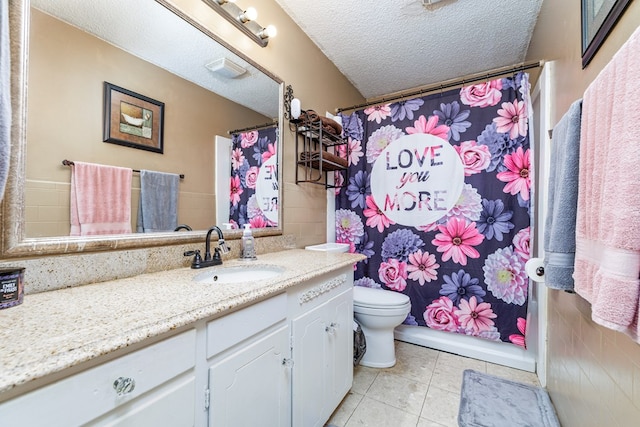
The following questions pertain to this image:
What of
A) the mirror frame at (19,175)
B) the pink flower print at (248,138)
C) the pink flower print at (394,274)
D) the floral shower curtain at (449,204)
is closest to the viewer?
the mirror frame at (19,175)

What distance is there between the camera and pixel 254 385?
35.0 inches

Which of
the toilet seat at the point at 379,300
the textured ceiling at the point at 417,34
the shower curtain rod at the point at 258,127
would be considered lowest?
the toilet seat at the point at 379,300

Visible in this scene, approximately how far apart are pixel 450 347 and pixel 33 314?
2.36 m

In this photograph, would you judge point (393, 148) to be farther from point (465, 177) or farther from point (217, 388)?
point (217, 388)

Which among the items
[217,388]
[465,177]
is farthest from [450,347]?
[217,388]

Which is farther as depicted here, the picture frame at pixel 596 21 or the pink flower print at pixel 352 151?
the pink flower print at pixel 352 151

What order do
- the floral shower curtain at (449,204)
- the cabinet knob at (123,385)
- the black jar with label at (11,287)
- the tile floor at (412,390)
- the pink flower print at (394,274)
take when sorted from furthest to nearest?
the pink flower print at (394,274), the floral shower curtain at (449,204), the tile floor at (412,390), the black jar with label at (11,287), the cabinet knob at (123,385)

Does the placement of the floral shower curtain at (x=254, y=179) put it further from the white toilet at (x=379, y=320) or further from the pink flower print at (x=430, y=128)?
A: the pink flower print at (x=430, y=128)

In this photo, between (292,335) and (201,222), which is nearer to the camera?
(292,335)

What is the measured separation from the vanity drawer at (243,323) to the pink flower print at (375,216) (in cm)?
137

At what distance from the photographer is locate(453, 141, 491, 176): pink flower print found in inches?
72.7

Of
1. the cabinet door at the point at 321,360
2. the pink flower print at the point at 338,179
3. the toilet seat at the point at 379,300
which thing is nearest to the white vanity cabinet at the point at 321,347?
the cabinet door at the point at 321,360

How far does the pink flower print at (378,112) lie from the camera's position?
2199 millimetres

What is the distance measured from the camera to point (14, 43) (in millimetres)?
794
